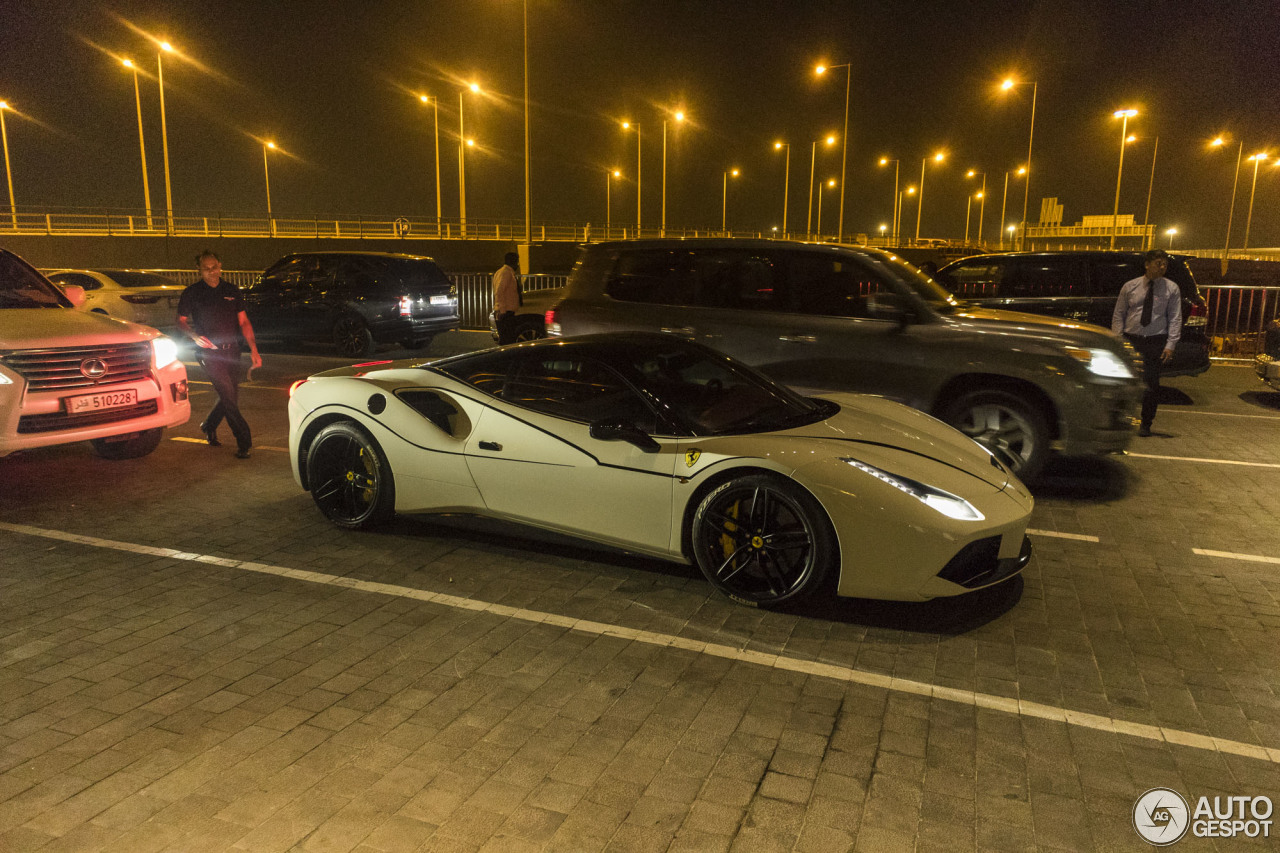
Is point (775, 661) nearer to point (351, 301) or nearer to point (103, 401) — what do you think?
point (103, 401)

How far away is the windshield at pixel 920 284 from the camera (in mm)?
7422

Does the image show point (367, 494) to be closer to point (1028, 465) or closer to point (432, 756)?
point (432, 756)

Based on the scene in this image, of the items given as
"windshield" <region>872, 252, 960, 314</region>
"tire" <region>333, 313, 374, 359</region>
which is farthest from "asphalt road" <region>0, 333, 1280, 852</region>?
"tire" <region>333, 313, 374, 359</region>

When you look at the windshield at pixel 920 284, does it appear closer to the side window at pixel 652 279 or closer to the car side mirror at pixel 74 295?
the side window at pixel 652 279

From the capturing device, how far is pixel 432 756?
3.19 metres

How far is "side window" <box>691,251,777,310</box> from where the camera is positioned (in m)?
7.85

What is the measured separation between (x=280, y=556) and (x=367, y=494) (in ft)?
2.17

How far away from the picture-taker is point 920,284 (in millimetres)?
7496

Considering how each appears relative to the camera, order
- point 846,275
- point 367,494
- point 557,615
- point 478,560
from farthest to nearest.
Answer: point 846,275 → point 367,494 → point 478,560 → point 557,615

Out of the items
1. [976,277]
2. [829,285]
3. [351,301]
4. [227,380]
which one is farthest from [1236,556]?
[351,301]

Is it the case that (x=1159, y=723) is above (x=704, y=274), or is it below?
below

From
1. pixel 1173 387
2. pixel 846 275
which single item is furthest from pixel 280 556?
pixel 1173 387

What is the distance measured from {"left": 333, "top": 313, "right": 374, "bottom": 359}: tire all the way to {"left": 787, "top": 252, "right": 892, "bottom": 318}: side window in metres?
10.1

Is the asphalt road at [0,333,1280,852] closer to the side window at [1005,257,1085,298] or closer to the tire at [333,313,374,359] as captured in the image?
the side window at [1005,257,1085,298]
